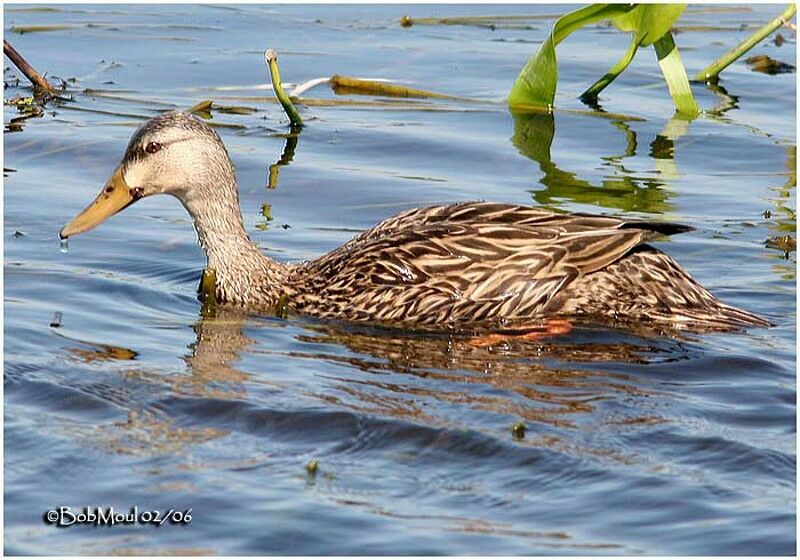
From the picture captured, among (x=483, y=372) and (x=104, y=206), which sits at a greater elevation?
(x=104, y=206)

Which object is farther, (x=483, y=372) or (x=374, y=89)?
(x=374, y=89)

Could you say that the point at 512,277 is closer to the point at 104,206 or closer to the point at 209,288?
the point at 209,288

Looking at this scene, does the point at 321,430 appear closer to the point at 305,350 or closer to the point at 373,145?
the point at 305,350

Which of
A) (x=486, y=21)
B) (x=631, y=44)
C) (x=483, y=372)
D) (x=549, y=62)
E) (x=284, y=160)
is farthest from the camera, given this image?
(x=486, y=21)

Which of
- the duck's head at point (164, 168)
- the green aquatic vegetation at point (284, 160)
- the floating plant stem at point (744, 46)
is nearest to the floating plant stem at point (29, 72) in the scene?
the green aquatic vegetation at point (284, 160)

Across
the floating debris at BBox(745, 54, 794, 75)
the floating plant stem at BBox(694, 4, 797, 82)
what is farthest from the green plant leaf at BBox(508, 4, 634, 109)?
the floating debris at BBox(745, 54, 794, 75)

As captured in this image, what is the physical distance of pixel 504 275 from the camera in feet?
32.4

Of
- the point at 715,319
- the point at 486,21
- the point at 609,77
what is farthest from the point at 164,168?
the point at 486,21

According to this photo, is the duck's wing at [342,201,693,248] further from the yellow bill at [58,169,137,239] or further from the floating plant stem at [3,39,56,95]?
the floating plant stem at [3,39,56,95]

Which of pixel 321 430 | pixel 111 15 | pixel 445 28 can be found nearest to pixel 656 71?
pixel 445 28

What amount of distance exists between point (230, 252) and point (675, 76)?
17.9 feet

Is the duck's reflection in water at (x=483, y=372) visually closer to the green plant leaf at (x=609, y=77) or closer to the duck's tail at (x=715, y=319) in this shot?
the duck's tail at (x=715, y=319)

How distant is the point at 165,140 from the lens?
1030 centimetres

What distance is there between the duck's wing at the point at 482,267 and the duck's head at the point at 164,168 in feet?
4.20
